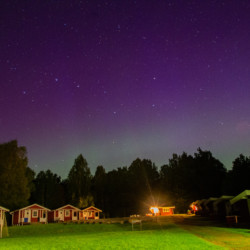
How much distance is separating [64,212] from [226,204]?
108ft

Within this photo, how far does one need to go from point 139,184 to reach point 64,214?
43.6 metres

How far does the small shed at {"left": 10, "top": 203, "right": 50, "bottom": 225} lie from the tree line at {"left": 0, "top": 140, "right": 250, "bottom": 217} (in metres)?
9.47

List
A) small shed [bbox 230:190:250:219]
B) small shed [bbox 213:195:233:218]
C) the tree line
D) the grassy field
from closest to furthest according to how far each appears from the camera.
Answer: the grassy field
small shed [bbox 230:190:250:219]
small shed [bbox 213:195:233:218]
the tree line

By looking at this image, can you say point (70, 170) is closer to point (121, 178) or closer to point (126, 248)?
point (121, 178)

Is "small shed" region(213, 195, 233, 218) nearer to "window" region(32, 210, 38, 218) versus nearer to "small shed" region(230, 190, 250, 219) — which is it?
"small shed" region(230, 190, 250, 219)

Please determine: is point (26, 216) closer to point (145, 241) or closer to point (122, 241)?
point (122, 241)

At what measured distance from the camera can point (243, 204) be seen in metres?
34.5

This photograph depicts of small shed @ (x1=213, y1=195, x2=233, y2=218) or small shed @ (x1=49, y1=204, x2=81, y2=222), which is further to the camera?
small shed @ (x1=49, y1=204, x2=81, y2=222)

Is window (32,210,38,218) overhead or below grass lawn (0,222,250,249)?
overhead

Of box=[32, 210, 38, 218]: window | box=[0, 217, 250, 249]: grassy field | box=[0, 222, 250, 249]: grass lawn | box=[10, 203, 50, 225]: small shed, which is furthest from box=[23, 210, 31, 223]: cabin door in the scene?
box=[0, 217, 250, 249]: grassy field

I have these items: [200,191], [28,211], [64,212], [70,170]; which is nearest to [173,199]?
[200,191]

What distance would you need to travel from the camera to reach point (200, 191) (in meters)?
83.2

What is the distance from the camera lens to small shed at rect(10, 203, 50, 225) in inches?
2000

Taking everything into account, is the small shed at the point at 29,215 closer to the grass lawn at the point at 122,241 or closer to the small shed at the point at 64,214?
the small shed at the point at 64,214
